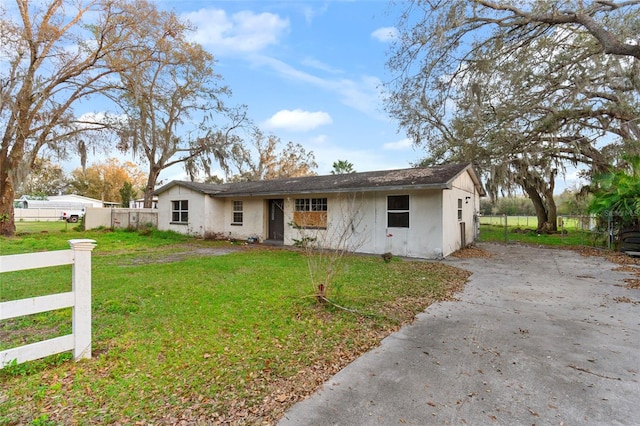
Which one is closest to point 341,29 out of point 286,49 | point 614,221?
point 286,49

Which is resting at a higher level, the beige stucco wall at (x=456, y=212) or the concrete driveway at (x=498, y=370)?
the beige stucco wall at (x=456, y=212)

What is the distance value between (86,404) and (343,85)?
1300cm

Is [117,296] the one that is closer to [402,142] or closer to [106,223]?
[402,142]

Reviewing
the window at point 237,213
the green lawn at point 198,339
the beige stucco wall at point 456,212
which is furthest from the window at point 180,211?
the beige stucco wall at point 456,212

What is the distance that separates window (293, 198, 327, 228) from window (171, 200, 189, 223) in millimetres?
6519

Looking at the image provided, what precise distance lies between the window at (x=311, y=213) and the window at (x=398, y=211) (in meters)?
2.73

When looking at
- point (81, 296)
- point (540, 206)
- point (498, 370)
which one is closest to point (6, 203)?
point (81, 296)

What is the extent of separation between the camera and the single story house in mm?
10281

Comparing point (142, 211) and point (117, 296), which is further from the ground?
point (142, 211)

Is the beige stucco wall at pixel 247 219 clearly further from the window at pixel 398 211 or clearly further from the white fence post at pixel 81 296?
the white fence post at pixel 81 296

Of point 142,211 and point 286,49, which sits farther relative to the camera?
point 142,211

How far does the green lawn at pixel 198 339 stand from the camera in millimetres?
2436

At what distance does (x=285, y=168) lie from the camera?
35.0 meters

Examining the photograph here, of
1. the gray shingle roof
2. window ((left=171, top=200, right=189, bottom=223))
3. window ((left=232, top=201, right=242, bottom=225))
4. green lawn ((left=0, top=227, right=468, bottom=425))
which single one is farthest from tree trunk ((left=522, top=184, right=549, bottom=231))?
window ((left=171, top=200, right=189, bottom=223))
